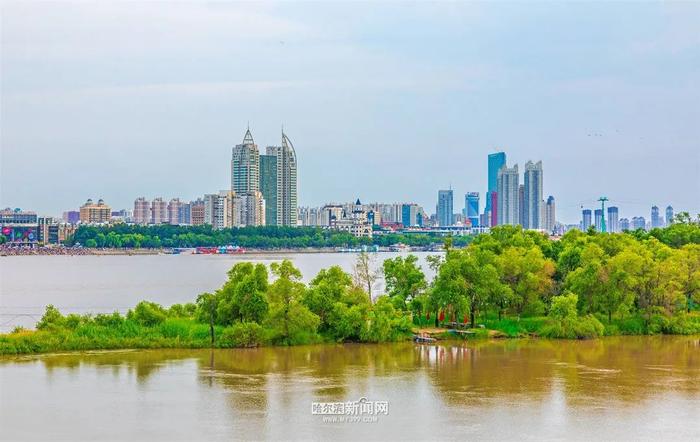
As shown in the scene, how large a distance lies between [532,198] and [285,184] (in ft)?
167

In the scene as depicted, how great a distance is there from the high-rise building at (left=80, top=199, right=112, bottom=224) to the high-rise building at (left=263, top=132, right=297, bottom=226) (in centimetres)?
3064

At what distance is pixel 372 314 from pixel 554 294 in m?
6.69

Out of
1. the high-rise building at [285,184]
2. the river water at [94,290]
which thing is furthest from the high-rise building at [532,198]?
the river water at [94,290]

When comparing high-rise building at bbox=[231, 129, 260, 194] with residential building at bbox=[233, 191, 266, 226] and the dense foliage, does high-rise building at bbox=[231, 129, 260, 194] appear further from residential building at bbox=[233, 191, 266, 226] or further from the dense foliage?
the dense foliage

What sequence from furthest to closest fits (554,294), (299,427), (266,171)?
(266,171)
(554,294)
(299,427)

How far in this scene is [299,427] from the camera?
15.6m

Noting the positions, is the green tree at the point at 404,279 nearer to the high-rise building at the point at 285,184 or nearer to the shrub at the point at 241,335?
the shrub at the point at 241,335

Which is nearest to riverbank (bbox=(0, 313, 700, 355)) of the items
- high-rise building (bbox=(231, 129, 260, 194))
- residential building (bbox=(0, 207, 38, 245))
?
residential building (bbox=(0, 207, 38, 245))

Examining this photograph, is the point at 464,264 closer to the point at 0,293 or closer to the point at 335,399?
the point at 335,399

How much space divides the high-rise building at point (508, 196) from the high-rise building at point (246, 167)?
53.2 meters

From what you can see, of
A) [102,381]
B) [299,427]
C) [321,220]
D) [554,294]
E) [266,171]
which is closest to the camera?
[299,427]

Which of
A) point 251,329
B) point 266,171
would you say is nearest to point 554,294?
point 251,329

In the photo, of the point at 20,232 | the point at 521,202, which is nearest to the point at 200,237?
the point at 20,232

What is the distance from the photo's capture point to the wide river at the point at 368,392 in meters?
15.6
